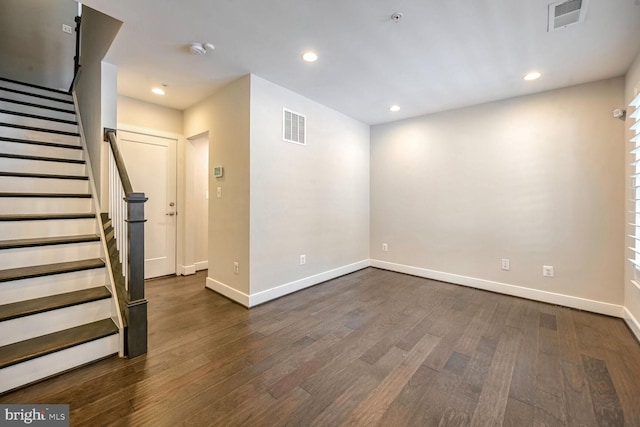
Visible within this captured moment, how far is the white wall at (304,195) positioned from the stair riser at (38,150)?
2.18m

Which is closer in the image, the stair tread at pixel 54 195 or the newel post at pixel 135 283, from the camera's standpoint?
the newel post at pixel 135 283

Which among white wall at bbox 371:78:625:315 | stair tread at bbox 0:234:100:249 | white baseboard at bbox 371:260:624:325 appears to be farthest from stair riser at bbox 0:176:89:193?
white baseboard at bbox 371:260:624:325

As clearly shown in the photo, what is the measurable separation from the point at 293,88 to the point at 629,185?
3.65 m

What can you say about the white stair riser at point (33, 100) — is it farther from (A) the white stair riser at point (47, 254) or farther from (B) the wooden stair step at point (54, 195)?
(A) the white stair riser at point (47, 254)

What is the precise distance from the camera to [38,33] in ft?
13.0

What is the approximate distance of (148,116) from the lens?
3715mm

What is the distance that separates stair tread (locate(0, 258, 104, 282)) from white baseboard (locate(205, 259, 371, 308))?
131 centimetres

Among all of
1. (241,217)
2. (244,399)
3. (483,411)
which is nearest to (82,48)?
(241,217)

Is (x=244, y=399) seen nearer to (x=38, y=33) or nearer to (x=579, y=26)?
(x=579, y=26)

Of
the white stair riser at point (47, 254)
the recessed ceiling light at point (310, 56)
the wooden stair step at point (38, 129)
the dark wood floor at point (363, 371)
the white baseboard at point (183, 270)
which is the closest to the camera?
the dark wood floor at point (363, 371)

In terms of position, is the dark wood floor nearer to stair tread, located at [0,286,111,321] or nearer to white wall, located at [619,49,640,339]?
white wall, located at [619,49,640,339]

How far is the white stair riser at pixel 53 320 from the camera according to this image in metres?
1.73

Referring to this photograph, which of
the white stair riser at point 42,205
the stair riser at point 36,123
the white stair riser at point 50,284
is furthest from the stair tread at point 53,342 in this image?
the stair riser at point 36,123

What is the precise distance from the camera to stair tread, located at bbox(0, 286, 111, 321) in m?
1.76
